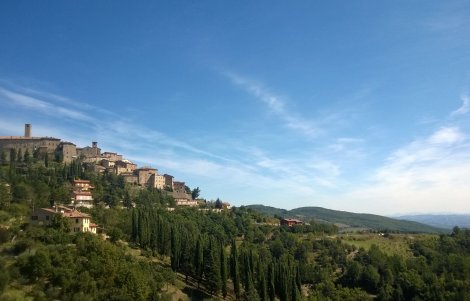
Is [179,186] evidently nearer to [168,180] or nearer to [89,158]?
[168,180]

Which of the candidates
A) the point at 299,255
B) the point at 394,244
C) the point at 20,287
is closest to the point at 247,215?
the point at 299,255

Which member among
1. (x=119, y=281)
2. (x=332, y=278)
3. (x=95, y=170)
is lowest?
(x=332, y=278)

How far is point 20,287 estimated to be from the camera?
39.5m

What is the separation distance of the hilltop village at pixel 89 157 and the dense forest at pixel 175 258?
18.5 ft

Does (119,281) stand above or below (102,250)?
below

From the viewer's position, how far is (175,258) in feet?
210

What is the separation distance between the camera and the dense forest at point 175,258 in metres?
42.9

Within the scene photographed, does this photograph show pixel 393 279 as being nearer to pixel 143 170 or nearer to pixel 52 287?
pixel 52 287

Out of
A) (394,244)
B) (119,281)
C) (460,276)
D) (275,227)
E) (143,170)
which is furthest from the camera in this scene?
(143,170)

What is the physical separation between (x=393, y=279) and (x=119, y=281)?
181 ft

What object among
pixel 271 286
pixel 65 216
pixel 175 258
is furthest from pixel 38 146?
pixel 271 286

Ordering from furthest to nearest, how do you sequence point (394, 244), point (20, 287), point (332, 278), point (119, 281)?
point (394, 244) < point (332, 278) < point (119, 281) < point (20, 287)

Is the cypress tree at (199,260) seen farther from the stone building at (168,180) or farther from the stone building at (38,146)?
the stone building at (168,180)

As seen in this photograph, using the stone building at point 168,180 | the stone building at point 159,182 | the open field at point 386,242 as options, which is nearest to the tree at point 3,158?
the stone building at point 159,182
